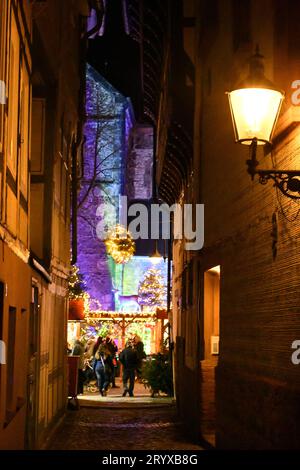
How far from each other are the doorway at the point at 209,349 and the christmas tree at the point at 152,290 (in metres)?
32.4

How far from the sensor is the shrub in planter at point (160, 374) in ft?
93.4

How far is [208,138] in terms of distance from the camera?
1619 cm

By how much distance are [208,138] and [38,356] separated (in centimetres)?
501

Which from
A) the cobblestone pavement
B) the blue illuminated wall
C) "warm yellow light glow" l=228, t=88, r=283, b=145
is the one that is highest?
the blue illuminated wall

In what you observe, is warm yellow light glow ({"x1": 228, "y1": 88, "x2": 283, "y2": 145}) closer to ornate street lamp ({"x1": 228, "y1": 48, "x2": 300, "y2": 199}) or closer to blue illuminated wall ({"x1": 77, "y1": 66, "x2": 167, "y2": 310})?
ornate street lamp ({"x1": 228, "y1": 48, "x2": 300, "y2": 199})

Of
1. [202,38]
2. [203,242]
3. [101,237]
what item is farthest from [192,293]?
[101,237]

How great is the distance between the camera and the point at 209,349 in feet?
53.8

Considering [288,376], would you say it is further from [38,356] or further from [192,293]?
[192,293]

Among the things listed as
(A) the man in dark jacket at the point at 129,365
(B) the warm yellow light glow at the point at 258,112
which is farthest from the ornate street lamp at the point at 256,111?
(A) the man in dark jacket at the point at 129,365

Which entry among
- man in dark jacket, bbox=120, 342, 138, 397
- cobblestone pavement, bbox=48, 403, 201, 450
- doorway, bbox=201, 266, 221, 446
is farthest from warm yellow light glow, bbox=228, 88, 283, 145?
man in dark jacket, bbox=120, 342, 138, 397

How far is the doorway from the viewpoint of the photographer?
1611 cm

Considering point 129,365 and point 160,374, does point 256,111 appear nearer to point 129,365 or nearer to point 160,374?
point 160,374

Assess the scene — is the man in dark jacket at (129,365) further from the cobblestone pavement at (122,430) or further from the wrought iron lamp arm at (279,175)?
the wrought iron lamp arm at (279,175)

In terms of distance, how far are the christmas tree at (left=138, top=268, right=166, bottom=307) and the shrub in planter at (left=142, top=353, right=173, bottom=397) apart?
19.8 meters
